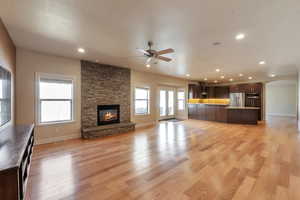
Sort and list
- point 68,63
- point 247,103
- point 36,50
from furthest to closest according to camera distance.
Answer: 1. point 247,103
2. point 68,63
3. point 36,50

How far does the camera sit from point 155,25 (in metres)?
2.66

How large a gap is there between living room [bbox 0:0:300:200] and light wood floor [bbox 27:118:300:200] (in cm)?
2

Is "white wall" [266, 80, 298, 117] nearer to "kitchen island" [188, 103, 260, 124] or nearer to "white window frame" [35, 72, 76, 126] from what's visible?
"kitchen island" [188, 103, 260, 124]

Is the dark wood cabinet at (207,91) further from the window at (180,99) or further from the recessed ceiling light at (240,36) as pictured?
the recessed ceiling light at (240,36)

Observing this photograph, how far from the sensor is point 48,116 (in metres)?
4.59

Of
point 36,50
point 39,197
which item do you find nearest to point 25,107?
point 36,50

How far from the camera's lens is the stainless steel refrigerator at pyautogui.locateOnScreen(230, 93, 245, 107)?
9.45 metres

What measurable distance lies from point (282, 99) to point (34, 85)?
48.3ft

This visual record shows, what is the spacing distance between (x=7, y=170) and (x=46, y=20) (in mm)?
2437

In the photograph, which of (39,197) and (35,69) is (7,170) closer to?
(39,197)

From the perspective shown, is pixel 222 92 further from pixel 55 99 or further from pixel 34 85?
pixel 34 85

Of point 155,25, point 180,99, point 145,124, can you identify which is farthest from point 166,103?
point 155,25

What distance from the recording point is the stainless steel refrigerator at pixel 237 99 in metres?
9.45

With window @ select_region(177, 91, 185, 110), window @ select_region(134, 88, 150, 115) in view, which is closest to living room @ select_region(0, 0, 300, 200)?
window @ select_region(134, 88, 150, 115)
